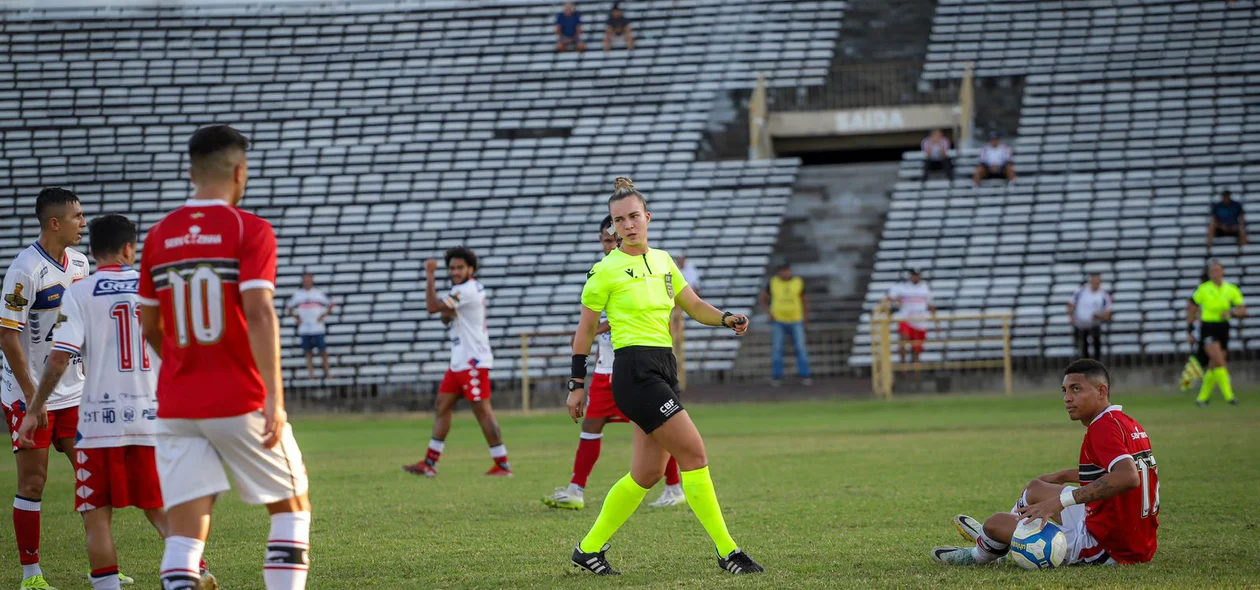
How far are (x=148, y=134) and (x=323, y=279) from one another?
8019 millimetres

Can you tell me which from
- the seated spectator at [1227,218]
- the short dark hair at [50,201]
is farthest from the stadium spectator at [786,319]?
the short dark hair at [50,201]

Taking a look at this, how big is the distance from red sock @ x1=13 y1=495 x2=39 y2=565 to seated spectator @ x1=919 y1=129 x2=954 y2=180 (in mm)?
23509

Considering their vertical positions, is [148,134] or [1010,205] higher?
[148,134]

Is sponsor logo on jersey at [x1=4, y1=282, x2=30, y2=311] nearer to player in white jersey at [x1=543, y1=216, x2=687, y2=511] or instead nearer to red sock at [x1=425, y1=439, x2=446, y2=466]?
player in white jersey at [x1=543, y1=216, x2=687, y2=511]

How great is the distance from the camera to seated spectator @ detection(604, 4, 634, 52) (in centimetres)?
3362

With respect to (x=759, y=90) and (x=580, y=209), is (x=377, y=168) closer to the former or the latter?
(x=580, y=209)

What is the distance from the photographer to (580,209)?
93.0 ft

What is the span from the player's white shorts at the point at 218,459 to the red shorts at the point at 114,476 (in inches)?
53.5

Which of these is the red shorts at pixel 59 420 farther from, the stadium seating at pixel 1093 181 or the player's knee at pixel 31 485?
the stadium seating at pixel 1093 181

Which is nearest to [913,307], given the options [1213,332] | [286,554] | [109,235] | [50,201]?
[1213,332]

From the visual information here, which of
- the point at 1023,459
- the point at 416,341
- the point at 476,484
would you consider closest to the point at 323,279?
the point at 416,341

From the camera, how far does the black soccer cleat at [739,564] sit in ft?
20.5

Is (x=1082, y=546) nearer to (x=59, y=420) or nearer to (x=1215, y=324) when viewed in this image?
(x=59, y=420)

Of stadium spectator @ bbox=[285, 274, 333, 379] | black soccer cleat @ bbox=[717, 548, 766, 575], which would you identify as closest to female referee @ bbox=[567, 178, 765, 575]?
black soccer cleat @ bbox=[717, 548, 766, 575]
